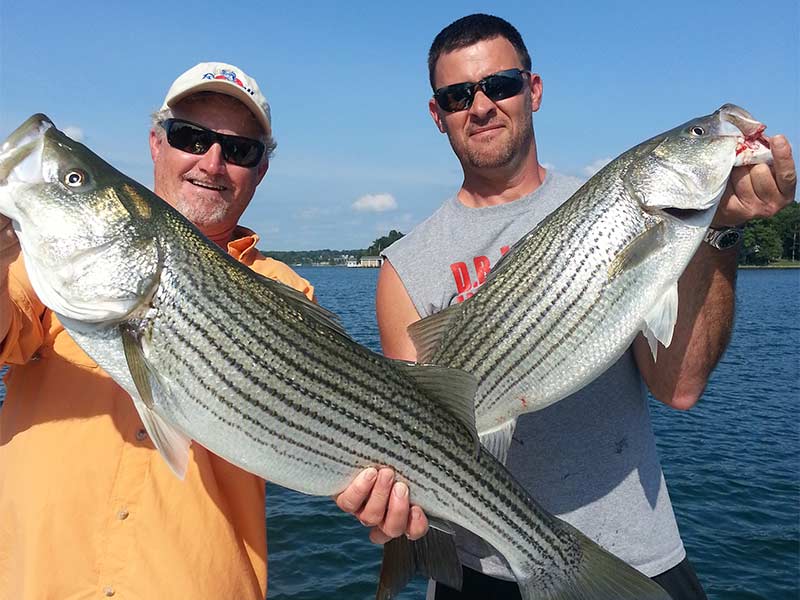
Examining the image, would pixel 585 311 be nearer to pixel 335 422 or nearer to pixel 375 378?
pixel 375 378

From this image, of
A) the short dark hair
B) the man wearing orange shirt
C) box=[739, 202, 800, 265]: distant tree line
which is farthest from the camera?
box=[739, 202, 800, 265]: distant tree line

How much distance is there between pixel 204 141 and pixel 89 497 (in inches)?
92.7

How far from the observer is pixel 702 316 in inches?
144

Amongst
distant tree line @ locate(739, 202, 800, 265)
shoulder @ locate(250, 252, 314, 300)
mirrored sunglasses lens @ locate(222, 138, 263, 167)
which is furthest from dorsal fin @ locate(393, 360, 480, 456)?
distant tree line @ locate(739, 202, 800, 265)

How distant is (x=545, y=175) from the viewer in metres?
4.54

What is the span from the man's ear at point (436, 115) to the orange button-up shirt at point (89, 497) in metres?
2.83

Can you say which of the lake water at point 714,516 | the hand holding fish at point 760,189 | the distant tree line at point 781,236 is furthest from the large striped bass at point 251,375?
the distant tree line at point 781,236

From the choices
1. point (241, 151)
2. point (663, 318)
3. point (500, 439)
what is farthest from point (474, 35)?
point (500, 439)

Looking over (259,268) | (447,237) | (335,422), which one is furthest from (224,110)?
(335,422)

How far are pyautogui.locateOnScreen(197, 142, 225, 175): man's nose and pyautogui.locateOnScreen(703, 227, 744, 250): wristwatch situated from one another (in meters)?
3.15

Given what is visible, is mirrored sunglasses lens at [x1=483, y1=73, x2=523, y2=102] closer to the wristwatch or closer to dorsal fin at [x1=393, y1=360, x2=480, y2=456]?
the wristwatch

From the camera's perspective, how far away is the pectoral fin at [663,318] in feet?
11.1

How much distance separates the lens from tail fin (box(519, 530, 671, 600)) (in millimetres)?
3286

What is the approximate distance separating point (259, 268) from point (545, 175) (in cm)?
224
